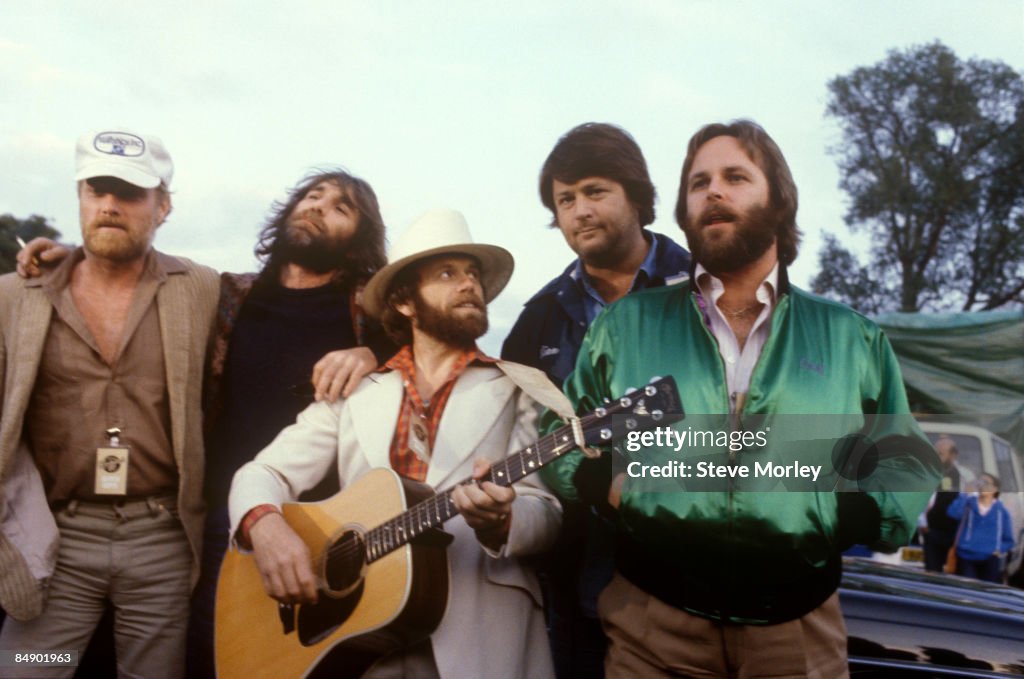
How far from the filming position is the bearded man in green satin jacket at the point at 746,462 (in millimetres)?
2457

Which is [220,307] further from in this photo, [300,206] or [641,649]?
[641,649]

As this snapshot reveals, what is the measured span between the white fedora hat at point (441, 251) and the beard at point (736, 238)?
73 centimetres

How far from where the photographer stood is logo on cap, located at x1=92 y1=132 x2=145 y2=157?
3.39 meters

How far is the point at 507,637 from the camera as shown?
2.78m

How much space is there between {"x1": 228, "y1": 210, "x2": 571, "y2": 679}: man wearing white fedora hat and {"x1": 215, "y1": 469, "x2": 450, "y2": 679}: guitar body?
69mm

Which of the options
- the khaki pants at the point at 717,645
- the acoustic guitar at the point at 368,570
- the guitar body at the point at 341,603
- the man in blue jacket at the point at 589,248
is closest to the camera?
the khaki pants at the point at 717,645

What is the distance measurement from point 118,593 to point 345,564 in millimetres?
858

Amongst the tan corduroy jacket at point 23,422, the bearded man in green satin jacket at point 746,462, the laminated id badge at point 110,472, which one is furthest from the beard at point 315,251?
the bearded man in green satin jacket at point 746,462

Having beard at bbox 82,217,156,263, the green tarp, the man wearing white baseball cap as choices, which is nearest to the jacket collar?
the man wearing white baseball cap

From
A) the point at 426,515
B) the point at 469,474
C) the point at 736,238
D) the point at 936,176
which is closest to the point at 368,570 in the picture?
the point at 426,515

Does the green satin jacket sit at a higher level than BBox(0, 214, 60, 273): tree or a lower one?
lower

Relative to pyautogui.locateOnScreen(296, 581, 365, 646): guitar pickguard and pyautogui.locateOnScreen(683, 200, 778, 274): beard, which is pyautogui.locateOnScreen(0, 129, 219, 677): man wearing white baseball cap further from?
pyautogui.locateOnScreen(683, 200, 778, 274): beard

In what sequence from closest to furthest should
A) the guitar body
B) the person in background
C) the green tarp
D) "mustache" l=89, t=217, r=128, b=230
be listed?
the guitar body → "mustache" l=89, t=217, r=128, b=230 → the green tarp → the person in background

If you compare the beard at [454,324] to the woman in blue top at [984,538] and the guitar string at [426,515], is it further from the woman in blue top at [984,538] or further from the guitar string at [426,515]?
the woman in blue top at [984,538]
